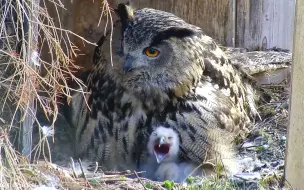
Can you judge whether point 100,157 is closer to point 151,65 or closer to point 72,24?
point 151,65

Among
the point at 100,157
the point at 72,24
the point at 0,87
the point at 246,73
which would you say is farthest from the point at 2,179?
the point at 246,73

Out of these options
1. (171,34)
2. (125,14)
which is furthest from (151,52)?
(125,14)

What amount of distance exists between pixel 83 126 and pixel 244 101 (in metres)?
1.26

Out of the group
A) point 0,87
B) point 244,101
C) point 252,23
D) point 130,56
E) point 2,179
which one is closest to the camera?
point 2,179

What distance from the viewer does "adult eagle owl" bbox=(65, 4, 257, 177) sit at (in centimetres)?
477

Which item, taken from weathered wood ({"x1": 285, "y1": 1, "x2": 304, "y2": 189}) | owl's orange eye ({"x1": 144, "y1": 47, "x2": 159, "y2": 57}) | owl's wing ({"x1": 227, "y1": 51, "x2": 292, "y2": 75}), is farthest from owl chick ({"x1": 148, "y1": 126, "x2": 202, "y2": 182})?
owl's wing ({"x1": 227, "y1": 51, "x2": 292, "y2": 75})

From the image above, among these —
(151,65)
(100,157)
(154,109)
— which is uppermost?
(151,65)

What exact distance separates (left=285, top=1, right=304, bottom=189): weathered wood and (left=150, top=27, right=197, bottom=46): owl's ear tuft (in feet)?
3.66

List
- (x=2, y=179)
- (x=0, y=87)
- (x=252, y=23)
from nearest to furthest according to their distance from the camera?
1. (x=2, y=179)
2. (x=0, y=87)
3. (x=252, y=23)

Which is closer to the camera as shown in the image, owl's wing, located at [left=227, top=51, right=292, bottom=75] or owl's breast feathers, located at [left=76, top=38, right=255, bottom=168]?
owl's breast feathers, located at [left=76, top=38, right=255, bottom=168]

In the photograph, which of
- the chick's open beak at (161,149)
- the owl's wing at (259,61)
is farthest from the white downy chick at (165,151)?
the owl's wing at (259,61)

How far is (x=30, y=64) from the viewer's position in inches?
150

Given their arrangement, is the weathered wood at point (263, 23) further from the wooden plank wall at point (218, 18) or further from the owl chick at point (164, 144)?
the owl chick at point (164, 144)

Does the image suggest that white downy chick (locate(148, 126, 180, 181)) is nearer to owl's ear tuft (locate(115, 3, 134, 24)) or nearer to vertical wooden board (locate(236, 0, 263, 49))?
owl's ear tuft (locate(115, 3, 134, 24))
